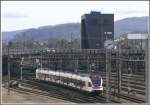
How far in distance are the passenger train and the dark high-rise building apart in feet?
11.6

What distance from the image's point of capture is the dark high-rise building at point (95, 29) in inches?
740

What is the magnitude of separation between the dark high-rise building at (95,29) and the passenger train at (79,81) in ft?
11.6

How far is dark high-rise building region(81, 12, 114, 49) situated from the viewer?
18.8 meters

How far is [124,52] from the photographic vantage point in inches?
733

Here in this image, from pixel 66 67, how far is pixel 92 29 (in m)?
3.76

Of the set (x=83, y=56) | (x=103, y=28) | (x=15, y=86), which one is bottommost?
(x=15, y=86)

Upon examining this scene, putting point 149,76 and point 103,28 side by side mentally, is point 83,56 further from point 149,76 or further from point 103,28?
point 149,76

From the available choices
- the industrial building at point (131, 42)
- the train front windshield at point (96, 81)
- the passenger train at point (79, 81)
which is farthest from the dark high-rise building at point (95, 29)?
the train front windshield at point (96, 81)

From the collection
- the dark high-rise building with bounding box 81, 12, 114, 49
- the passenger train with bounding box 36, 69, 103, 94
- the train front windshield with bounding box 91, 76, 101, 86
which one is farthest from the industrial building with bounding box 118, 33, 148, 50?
the train front windshield with bounding box 91, 76, 101, 86

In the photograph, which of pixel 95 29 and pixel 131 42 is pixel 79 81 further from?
pixel 131 42

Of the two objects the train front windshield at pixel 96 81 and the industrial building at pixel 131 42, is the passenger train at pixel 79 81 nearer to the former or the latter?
the train front windshield at pixel 96 81

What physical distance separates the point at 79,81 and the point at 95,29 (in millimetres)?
8419

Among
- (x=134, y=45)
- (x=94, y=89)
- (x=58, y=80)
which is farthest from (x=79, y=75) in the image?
(x=134, y=45)

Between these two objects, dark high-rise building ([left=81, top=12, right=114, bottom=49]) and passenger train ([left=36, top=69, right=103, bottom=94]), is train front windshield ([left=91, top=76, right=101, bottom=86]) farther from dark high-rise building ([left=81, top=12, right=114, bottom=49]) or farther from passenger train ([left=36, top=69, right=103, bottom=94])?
dark high-rise building ([left=81, top=12, right=114, bottom=49])
